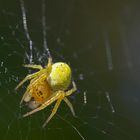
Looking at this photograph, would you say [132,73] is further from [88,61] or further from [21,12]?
[21,12]

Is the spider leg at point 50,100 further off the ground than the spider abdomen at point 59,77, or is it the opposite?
the spider abdomen at point 59,77

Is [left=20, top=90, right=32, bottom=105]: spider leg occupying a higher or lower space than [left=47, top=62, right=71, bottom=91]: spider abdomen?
lower

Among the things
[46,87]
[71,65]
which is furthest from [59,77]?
[71,65]

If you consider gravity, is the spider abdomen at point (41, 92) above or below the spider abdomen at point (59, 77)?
below

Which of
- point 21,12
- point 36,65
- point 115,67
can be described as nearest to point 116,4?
point 115,67

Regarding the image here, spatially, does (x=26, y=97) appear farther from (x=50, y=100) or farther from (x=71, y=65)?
(x=71, y=65)

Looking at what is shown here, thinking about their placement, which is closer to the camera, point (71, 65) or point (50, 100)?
point (50, 100)
